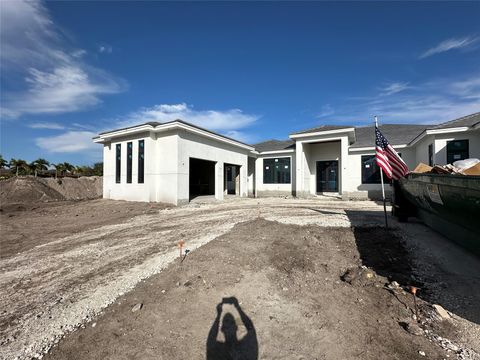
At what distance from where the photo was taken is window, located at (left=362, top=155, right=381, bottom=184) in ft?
62.4

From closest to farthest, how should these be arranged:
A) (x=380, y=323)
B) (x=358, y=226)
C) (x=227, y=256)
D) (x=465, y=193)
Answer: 1. (x=380, y=323)
2. (x=465, y=193)
3. (x=227, y=256)
4. (x=358, y=226)

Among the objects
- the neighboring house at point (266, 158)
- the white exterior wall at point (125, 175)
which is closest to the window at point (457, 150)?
the neighboring house at point (266, 158)

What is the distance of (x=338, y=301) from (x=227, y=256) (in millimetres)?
2469

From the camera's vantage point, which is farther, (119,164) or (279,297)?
(119,164)

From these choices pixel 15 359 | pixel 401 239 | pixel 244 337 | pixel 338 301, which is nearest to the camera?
pixel 15 359

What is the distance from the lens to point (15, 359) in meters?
2.90

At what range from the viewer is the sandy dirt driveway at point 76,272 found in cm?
353

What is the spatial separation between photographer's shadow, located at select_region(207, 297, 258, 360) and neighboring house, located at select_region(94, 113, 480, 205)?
13299 millimetres

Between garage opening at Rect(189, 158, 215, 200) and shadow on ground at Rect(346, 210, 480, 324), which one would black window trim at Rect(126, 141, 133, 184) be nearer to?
garage opening at Rect(189, 158, 215, 200)

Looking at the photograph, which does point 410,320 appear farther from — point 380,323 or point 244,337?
point 244,337

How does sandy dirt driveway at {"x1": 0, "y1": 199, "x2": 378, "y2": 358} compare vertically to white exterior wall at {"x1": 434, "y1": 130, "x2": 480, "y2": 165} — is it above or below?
below

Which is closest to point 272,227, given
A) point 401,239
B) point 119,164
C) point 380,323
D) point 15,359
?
point 401,239

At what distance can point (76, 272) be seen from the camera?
17.8 feet

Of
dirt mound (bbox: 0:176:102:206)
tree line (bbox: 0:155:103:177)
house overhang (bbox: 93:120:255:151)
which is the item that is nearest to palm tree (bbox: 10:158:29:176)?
tree line (bbox: 0:155:103:177)
